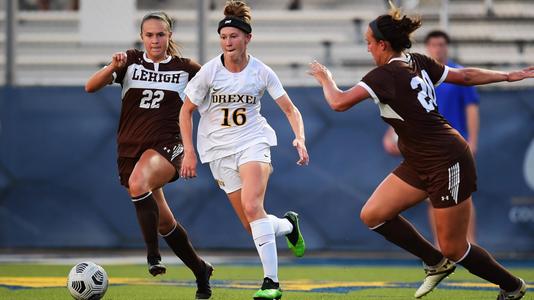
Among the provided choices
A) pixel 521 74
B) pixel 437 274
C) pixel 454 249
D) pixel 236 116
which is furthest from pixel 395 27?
pixel 437 274

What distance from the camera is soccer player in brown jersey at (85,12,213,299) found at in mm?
9023

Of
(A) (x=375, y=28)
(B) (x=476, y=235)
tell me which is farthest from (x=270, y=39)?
(A) (x=375, y=28)

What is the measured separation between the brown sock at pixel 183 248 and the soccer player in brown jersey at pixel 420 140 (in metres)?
1.65

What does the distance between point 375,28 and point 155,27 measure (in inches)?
79.3

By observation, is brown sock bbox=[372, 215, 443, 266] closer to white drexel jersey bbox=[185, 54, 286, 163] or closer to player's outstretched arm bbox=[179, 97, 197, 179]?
white drexel jersey bbox=[185, 54, 286, 163]

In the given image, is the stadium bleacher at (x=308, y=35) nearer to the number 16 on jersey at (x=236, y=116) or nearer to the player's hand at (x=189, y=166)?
the number 16 on jersey at (x=236, y=116)

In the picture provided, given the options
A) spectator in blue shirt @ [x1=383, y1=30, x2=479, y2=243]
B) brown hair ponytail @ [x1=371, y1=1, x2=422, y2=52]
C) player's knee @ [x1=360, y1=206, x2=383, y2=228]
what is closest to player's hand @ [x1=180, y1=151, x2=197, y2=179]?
player's knee @ [x1=360, y1=206, x2=383, y2=228]

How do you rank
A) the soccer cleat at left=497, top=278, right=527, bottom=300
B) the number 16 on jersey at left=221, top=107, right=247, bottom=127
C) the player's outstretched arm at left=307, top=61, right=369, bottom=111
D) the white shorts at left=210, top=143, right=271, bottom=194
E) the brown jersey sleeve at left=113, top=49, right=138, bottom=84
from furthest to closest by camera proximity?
1. the brown jersey sleeve at left=113, top=49, right=138, bottom=84
2. the number 16 on jersey at left=221, top=107, right=247, bottom=127
3. the white shorts at left=210, top=143, right=271, bottom=194
4. the soccer cleat at left=497, top=278, right=527, bottom=300
5. the player's outstretched arm at left=307, top=61, right=369, bottom=111

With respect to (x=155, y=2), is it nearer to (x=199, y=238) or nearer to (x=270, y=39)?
(x=270, y=39)

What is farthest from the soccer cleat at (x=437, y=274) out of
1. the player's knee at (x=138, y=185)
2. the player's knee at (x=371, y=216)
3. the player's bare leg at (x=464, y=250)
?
the player's knee at (x=138, y=185)

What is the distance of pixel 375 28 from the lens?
8.11m

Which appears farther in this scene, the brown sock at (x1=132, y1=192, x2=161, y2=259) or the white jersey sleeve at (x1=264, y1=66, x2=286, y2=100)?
the brown sock at (x1=132, y1=192, x2=161, y2=259)

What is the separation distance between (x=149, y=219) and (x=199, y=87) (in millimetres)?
1136

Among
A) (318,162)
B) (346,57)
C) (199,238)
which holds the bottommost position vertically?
(199,238)
